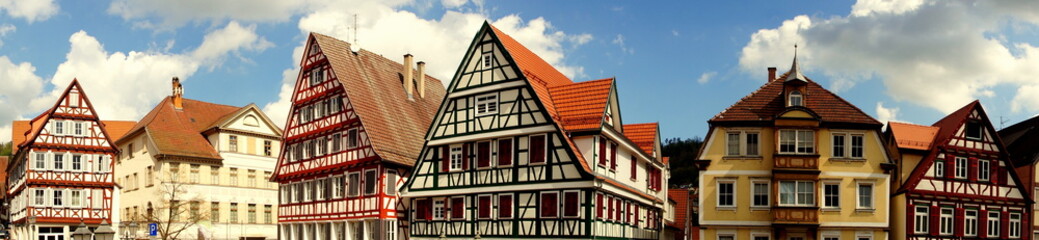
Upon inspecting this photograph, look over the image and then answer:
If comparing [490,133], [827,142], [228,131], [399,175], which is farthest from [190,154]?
[827,142]

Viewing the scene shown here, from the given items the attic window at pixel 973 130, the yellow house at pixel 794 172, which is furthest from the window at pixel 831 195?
the attic window at pixel 973 130

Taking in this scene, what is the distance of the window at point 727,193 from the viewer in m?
39.8

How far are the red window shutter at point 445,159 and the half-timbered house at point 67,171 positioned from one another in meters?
30.5

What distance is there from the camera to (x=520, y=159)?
39.5m

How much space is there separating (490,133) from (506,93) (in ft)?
5.38

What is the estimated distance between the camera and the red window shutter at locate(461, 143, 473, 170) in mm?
41344

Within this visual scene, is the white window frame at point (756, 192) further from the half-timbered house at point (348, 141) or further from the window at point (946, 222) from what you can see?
the half-timbered house at point (348, 141)

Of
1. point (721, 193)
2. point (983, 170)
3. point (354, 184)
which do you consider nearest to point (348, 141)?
point (354, 184)

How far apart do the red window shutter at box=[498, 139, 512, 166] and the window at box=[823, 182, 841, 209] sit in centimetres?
1168

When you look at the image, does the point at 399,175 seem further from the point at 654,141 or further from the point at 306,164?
the point at 654,141

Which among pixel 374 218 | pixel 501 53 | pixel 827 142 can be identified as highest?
pixel 501 53

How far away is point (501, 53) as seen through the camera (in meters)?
40.3

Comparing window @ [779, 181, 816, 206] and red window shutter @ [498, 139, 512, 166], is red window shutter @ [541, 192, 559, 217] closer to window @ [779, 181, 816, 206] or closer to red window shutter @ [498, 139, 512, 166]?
red window shutter @ [498, 139, 512, 166]

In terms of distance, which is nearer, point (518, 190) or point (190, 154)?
point (518, 190)
